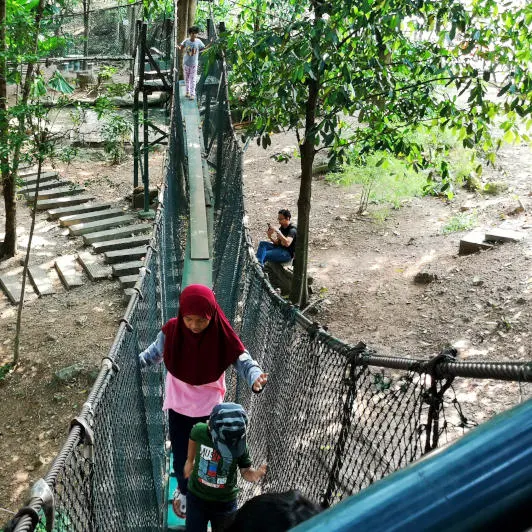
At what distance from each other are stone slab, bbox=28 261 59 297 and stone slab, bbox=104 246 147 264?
690 millimetres

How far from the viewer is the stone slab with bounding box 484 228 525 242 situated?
23.5 ft

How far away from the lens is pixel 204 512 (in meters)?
2.51

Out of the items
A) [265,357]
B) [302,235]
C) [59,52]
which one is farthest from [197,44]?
[59,52]

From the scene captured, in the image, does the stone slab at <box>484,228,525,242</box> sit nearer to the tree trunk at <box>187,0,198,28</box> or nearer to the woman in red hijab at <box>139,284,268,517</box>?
the woman in red hijab at <box>139,284,268,517</box>

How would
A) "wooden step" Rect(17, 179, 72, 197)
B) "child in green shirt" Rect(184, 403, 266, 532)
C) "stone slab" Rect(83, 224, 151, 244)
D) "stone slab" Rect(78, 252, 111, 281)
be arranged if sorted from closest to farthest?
"child in green shirt" Rect(184, 403, 266, 532) → "stone slab" Rect(78, 252, 111, 281) → "stone slab" Rect(83, 224, 151, 244) → "wooden step" Rect(17, 179, 72, 197)

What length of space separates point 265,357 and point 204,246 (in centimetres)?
162

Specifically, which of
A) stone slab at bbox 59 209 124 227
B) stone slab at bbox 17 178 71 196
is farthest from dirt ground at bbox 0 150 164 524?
stone slab at bbox 17 178 71 196

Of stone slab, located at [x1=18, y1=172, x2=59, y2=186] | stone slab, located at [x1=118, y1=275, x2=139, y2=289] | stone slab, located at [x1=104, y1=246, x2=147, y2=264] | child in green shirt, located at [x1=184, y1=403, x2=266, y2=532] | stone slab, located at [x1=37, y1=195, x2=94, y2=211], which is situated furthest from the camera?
stone slab, located at [x1=18, y1=172, x2=59, y2=186]

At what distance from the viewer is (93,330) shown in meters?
7.61

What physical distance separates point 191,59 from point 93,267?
2.82m

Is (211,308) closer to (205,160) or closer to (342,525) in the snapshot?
(342,525)

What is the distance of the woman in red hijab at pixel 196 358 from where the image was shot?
247cm

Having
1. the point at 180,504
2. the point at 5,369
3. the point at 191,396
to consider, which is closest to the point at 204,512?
the point at 191,396

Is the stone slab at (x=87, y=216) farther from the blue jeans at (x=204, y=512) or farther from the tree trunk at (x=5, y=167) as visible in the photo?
the blue jeans at (x=204, y=512)
